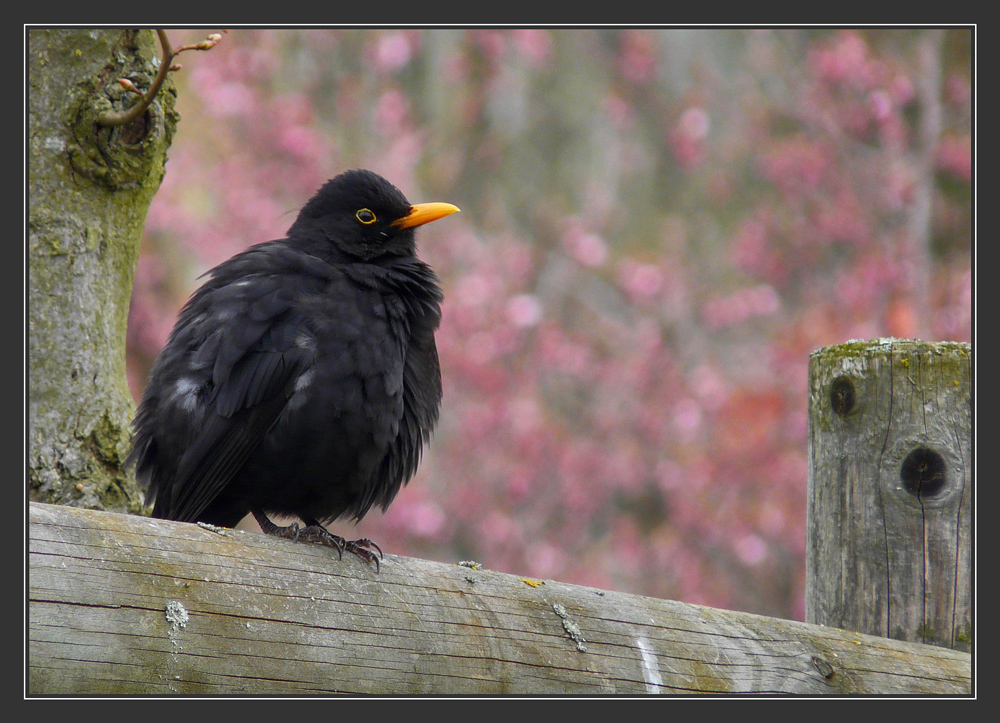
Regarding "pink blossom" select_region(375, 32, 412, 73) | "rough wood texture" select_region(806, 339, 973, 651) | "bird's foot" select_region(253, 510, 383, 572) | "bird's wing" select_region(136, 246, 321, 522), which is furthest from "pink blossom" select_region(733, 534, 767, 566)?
"bird's wing" select_region(136, 246, 321, 522)

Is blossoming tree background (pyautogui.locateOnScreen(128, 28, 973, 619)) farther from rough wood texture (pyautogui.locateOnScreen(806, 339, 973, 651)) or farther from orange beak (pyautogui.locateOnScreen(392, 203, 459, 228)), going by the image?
rough wood texture (pyautogui.locateOnScreen(806, 339, 973, 651))

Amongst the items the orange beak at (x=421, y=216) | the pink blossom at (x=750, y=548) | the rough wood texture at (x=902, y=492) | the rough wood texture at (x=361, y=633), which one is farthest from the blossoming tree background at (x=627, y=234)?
the rough wood texture at (x=361, y=633)

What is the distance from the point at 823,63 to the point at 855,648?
6097 millimetres

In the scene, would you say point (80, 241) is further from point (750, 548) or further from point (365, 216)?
point (750, 548)

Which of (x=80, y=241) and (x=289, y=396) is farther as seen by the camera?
(x=80, y=241)

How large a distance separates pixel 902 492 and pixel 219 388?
1.83 meters

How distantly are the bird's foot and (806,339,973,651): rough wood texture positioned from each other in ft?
3.84

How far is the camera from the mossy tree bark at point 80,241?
269cm

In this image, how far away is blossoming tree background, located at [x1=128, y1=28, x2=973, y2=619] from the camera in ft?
21.6

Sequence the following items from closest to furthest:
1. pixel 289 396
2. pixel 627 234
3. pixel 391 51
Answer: pixel 289 396 → pixel 391 51 → pixel 627 234

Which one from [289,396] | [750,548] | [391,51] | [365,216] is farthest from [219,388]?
[750,548]

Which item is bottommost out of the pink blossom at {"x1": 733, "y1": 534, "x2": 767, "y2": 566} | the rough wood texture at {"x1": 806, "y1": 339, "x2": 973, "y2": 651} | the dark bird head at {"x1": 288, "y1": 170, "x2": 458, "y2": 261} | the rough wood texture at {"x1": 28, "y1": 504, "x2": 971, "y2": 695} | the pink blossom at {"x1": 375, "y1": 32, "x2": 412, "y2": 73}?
the pink blossom at {"x1": 733, "y1": 534, "x2": 767, "y2": 566}

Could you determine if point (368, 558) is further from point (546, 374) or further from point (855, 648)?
point (546, 374)

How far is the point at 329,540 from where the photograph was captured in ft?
7.98
